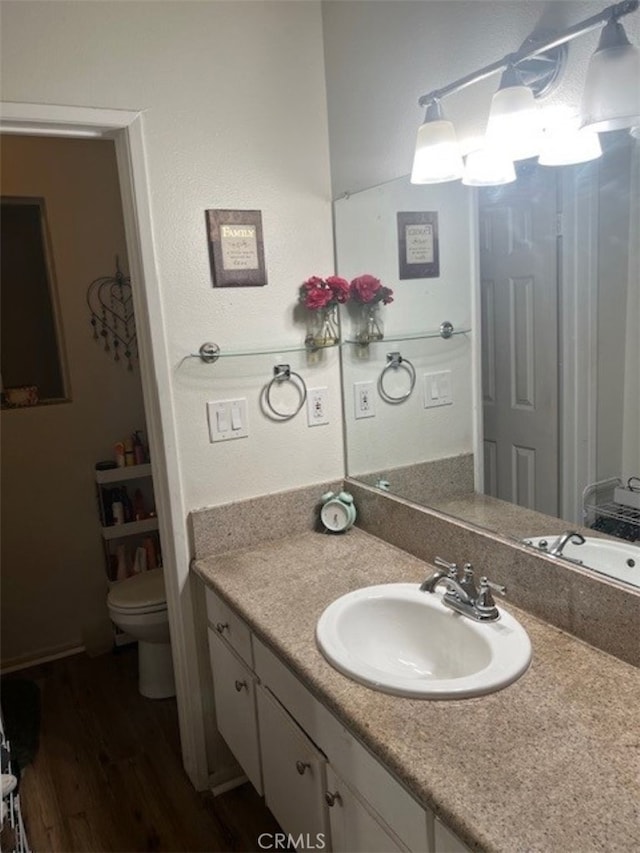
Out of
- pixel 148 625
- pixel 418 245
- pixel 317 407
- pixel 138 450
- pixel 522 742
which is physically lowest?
pixel 148 625

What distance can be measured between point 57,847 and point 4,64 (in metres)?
2.16

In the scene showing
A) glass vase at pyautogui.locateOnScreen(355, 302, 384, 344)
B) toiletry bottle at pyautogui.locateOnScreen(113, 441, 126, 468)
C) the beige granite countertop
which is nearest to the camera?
the beige granite countertop

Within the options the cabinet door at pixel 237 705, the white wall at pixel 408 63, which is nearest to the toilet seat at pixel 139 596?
the cabinet door at pixel 237 705

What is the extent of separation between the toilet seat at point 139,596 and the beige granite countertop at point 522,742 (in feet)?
3.69

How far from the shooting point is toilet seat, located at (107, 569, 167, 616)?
247cm

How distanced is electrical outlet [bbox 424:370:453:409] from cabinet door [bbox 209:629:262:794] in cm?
91

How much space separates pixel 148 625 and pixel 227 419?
3.50ft

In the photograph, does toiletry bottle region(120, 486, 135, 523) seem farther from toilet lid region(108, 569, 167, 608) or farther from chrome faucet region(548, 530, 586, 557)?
chrome faucet region(548, 530, 586, 557)

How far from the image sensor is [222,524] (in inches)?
75.4

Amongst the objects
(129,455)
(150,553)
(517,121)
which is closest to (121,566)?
(150,553)

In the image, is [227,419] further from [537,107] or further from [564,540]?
[537,107]

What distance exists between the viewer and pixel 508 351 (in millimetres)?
1517

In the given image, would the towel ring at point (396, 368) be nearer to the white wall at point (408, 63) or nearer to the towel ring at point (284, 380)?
the towel ring at point (284, 380)

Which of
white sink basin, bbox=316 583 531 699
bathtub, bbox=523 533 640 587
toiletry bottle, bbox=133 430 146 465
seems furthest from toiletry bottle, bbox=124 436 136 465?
bathtub, bbox=523 533 640 587
